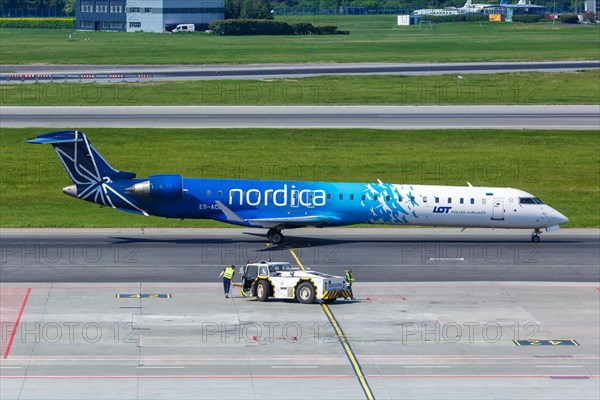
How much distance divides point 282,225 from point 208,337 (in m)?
19.5

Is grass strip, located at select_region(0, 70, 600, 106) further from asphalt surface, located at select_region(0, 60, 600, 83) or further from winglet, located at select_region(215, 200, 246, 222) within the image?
winglet, located at select_region(215, 200, 246, 222)

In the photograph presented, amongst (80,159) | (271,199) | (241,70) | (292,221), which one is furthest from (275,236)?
(241,70)

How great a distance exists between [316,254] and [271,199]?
435cm

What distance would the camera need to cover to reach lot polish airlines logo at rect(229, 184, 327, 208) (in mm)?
61656

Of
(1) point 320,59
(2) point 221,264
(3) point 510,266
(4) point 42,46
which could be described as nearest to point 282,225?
(2) point 221,264

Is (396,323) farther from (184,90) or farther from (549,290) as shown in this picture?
(184,90)

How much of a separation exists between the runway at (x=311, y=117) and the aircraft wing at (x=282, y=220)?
3721 cm

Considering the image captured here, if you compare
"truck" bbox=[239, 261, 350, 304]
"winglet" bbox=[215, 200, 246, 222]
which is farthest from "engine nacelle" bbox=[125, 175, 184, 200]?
"truck" bbox=[239, 261, 350, 304]

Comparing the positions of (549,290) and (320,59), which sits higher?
(320,59)

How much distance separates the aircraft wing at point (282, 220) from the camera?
61344mm

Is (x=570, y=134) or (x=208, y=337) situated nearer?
(x=208, y=337)

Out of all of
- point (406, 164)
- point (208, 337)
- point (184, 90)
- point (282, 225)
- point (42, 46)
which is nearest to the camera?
point (208, 337)

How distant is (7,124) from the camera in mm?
97750

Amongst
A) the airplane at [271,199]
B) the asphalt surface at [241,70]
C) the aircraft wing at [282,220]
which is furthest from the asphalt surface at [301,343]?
the asphalt surface at [241,70]
